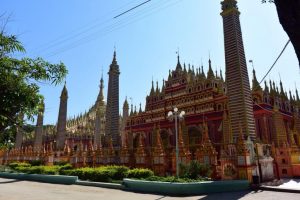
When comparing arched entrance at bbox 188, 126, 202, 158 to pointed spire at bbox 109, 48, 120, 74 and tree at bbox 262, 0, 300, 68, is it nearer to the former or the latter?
pointed spire at bbox 109, 48, 120, 74

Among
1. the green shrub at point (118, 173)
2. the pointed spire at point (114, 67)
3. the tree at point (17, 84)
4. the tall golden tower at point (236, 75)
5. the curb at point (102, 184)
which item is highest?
the pointed spire at point (114, 67)

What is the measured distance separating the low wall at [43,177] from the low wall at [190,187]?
7.21m

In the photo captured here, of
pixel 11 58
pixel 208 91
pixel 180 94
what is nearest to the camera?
pixel 11 58

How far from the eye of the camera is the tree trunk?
359cm

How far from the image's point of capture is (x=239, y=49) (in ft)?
70.1

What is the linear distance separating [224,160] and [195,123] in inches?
746

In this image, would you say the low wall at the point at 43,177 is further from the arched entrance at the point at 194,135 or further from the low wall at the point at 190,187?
the arched entrance at the point at 194,135

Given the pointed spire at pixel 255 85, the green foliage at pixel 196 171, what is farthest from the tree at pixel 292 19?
the pointed spire at pixel 255 85

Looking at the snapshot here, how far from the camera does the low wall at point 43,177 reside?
811 inches

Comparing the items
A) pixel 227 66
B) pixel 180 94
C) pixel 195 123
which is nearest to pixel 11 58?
pixel 227 66

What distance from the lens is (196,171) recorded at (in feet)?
52.5

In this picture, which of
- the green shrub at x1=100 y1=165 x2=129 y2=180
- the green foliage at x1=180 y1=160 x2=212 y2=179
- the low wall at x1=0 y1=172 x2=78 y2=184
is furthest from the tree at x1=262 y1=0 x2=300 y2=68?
the low wall at x1=0 y1=172 x2=78 y2=184

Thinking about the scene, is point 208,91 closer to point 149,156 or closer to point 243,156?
point 149,156

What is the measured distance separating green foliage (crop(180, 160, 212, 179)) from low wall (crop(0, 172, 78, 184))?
8887mm
